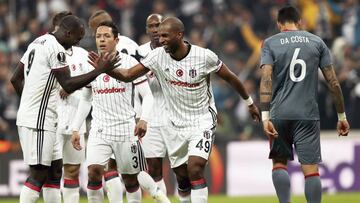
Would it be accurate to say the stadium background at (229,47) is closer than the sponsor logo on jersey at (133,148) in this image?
No

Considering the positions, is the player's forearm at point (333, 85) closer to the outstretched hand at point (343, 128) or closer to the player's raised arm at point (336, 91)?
the player's raised arm at point (336, 91)

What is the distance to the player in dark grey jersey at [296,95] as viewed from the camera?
12422 millimetres

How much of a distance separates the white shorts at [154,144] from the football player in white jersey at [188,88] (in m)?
1.61

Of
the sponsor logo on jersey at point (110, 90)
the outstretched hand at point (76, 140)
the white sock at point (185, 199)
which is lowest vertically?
the white sock at point (185, 199)

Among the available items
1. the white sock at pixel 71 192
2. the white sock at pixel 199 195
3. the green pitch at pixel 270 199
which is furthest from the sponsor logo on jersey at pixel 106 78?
the green pitch at pixel 270 199

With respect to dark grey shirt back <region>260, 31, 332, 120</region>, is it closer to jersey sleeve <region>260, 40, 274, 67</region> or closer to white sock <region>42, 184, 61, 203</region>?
jersey sleeve <region>260, 40, 274, 67</region>

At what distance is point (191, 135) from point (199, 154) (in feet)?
1.02

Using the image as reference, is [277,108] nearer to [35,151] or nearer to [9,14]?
[35,151]

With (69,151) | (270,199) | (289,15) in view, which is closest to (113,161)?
(69,151)

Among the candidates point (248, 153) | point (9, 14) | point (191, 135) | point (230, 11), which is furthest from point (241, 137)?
point (191, 135)

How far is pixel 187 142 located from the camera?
1248 centimetres

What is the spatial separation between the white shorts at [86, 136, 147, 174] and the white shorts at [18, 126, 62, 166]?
64cm

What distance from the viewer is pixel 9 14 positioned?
2370 centimetres

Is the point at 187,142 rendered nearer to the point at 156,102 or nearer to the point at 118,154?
the point at 118,154
